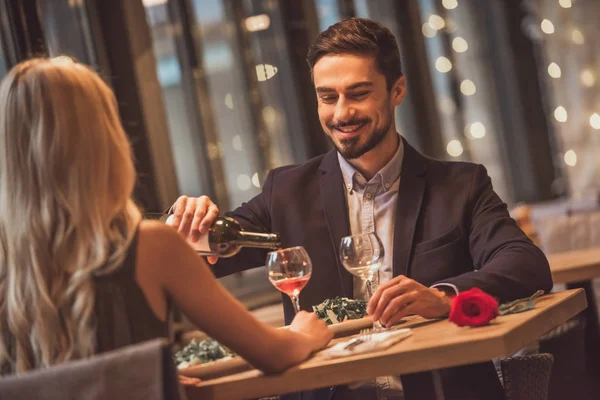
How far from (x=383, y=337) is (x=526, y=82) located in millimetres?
8249

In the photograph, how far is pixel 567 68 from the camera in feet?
31.4

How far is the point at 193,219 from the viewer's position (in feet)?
7.79

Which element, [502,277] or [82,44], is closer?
[502,277]

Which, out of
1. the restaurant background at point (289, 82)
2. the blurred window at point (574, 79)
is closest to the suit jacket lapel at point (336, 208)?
the restaurant background at point (289, 82)

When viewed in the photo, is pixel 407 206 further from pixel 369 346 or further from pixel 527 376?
pixel 369 346

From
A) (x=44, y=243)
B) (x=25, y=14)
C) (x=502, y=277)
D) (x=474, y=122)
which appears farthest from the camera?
(x=474, y=122)

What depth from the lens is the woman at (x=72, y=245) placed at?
167cm

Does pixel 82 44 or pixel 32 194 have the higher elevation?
pixel 82 44

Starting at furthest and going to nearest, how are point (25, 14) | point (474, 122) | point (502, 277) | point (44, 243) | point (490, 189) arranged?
point (474, 122) < point (25, 14) < point (490, 189) < point (502, 277) < point (44, 243)

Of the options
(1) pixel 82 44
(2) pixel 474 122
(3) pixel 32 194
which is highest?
(1) pixel 82 44

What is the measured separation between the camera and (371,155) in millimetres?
2660

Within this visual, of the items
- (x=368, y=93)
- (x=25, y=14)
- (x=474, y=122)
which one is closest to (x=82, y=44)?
(x=25, y=14)

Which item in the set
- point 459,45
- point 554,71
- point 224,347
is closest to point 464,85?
point 459,45

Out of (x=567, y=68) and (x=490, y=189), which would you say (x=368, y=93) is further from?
(x=567, y=68)
